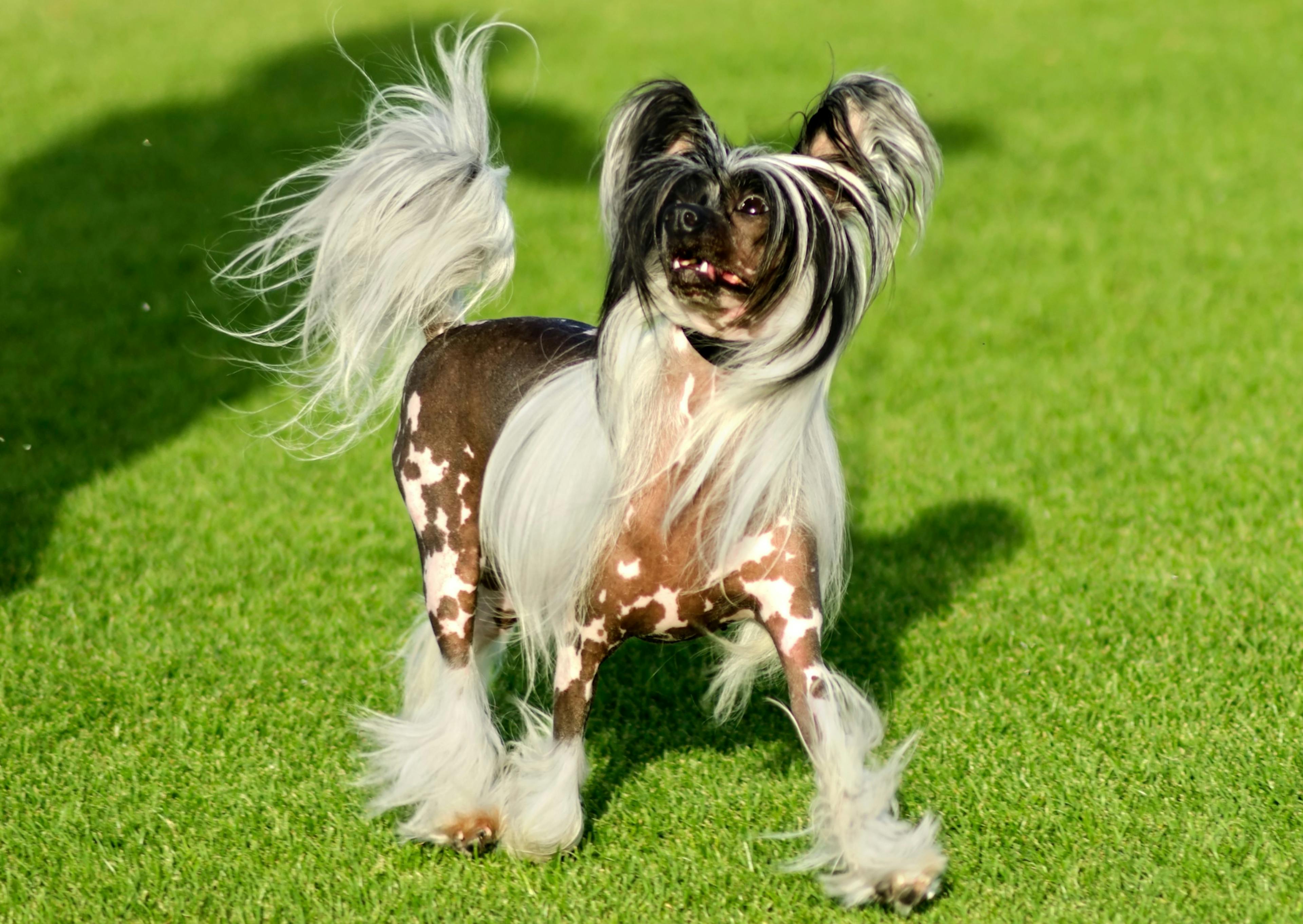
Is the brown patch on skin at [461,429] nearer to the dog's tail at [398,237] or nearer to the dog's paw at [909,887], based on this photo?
the dog's tail at [398,237]

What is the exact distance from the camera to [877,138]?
9.88 feet

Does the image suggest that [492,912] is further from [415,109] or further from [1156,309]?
[1156,309]

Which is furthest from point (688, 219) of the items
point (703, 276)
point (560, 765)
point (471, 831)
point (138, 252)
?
point (138, 252)

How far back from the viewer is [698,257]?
291 cm

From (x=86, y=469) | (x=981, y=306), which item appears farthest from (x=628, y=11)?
(x=86, y=469)

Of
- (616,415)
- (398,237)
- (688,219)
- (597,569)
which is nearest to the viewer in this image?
(688,219)

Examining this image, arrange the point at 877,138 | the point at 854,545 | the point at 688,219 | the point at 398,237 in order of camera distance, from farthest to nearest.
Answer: the point at 854,545
the point at 398,237
the point at 877,138
the point at 688,219

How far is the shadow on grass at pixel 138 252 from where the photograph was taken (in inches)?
266

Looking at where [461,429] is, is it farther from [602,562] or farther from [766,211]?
[766,211]

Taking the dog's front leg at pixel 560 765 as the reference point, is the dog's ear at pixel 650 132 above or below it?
above

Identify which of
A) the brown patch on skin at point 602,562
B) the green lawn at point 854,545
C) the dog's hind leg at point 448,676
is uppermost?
the brown patch on skin at point 602,562

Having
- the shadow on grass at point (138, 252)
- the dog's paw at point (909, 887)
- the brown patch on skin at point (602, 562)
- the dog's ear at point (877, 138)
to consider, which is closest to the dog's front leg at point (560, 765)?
the brown patch on skin at point (602, 562)

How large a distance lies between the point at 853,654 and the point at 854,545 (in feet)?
3.13

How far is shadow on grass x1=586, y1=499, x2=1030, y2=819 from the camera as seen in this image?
432cm
